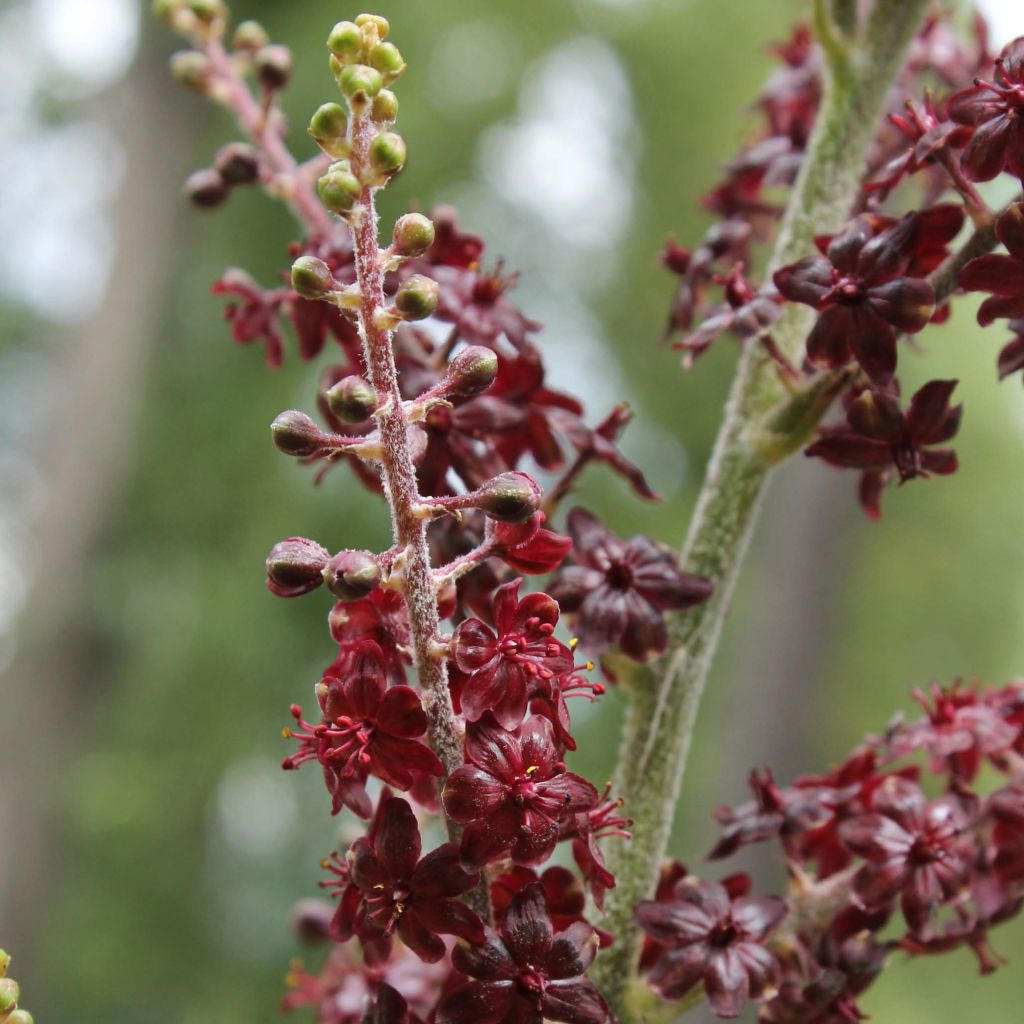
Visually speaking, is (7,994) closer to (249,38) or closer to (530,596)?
(530,596)

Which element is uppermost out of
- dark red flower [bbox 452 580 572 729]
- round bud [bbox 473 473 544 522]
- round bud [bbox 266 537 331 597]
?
round bud [bbox 473 473 544 522]

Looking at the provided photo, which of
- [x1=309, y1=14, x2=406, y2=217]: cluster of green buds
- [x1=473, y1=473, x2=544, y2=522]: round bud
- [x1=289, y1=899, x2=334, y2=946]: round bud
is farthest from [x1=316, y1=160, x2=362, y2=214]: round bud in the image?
[x1=289, y1=899, x2=334, y2=946]: round bud

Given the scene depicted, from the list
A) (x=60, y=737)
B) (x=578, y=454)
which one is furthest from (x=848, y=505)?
(x=578, y=454)

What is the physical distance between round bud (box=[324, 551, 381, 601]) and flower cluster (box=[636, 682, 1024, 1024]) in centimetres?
27

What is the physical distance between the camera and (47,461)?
5531 millimetres

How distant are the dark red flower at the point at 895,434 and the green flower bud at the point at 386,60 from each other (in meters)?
0.29

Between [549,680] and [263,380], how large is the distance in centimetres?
592

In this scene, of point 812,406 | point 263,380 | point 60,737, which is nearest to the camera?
point 812,406

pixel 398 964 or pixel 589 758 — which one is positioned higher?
pixel 589 758

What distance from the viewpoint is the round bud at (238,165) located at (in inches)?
32.5

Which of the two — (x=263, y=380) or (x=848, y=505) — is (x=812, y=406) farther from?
(x=263, y=380)

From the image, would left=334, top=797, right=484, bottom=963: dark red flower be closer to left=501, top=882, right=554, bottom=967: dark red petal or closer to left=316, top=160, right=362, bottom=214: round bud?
left=501, top=882, right=554, bottom=967: dark red petal

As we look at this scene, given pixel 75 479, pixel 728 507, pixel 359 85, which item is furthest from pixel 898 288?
pixel 75 479

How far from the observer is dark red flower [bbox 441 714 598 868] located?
51 cm
